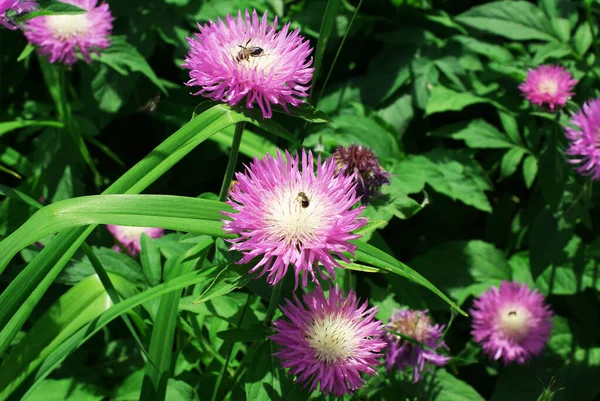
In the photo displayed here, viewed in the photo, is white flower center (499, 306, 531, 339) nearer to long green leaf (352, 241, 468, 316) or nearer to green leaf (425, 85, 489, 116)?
green leaf (425, 85, 489, 116)

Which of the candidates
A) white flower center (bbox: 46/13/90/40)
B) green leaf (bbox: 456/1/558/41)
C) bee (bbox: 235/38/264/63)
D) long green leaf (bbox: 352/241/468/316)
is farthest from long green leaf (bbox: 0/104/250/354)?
green leaf (bbox: 456/1/558/41)

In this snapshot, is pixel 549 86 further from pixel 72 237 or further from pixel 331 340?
pixel 72 237

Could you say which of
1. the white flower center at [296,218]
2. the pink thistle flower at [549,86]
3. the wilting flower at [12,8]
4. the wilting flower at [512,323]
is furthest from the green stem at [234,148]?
the pink thistle flower at [549,86]

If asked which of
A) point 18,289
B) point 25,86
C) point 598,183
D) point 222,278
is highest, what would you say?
point 598,183

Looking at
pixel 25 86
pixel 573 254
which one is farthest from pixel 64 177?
pixel 573 254

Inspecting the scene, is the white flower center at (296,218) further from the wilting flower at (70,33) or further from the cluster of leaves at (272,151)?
the wilting flower at (70,33)

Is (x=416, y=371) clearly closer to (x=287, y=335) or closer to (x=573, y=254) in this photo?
(x=287, y=335)
